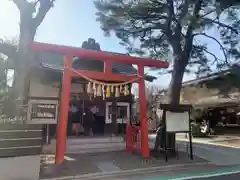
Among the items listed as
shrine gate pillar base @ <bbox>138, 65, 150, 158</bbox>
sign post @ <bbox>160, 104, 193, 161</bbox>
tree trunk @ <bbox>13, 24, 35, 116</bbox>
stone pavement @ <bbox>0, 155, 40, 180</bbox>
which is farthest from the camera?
sign post @ <bbox>160, 104, 193, 161</bbox>

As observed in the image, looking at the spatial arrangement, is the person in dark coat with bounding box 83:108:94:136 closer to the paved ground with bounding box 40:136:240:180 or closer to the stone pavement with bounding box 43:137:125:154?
the stone pavement with bounding box 43:137:125:154

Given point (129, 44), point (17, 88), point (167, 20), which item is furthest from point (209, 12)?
point (17, 88)

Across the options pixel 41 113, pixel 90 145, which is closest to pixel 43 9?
pixel 41 113

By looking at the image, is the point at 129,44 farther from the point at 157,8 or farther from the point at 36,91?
the point at 36,91

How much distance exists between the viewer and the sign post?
8.67 metres

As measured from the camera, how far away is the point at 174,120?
28.9 feet

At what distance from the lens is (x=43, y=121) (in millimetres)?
9047

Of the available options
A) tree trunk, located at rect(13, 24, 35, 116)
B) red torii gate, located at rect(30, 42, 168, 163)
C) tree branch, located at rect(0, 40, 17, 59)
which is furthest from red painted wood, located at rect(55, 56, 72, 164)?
tree branch, located at rect(0, 40, 17, 59)

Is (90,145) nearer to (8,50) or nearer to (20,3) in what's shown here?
(8,50)

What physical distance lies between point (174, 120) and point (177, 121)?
0.45 feet

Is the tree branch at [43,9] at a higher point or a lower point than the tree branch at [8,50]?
higher

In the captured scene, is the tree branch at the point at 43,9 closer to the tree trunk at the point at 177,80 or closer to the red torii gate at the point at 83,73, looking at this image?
the red torii gate at the point at 83,73

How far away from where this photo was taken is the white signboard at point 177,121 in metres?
8.70

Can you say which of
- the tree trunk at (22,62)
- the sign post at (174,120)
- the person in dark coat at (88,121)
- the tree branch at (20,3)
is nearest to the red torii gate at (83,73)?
the tree trunk at (22,62)
